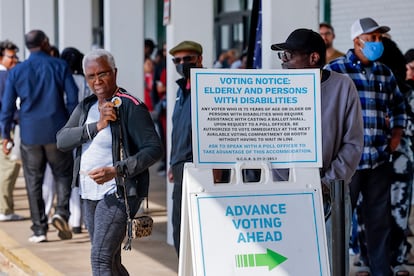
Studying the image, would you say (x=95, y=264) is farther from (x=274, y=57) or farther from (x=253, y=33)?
(x=253, y=33)

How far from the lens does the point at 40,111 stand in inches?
407

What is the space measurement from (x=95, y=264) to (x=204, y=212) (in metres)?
1.38

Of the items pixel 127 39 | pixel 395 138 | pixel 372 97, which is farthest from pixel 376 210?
pixel 127 39

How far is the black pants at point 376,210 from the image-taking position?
25.1 feet

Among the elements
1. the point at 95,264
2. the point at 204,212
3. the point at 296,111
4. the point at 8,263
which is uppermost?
the point at 296,111

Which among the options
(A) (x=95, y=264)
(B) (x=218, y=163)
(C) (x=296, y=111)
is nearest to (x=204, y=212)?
(B) (x=218, y=163)

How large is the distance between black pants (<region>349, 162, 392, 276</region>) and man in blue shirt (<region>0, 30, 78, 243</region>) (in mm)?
3556

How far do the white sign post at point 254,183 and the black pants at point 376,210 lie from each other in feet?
6.65

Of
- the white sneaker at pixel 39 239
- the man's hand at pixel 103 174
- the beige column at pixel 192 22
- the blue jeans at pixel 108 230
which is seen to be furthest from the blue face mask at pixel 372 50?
the white sneaker at pixel 39 239

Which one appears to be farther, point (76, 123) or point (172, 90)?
point (172, 90)

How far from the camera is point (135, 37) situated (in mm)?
11656

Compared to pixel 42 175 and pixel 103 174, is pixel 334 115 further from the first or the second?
pixel 42 175

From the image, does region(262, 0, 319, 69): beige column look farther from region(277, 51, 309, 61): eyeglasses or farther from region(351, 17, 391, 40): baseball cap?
region(277, 51, 309, 61): eyeglasses

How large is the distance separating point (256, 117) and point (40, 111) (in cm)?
515
